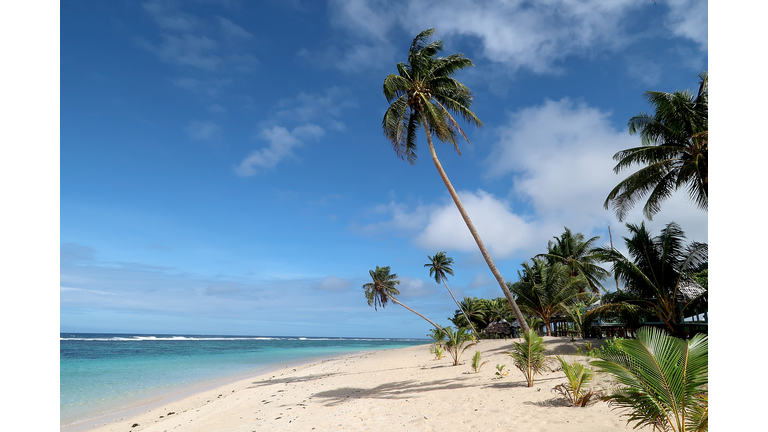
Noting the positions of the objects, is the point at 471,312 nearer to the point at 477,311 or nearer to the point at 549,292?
the point at 477,311

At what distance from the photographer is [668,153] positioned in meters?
14.3

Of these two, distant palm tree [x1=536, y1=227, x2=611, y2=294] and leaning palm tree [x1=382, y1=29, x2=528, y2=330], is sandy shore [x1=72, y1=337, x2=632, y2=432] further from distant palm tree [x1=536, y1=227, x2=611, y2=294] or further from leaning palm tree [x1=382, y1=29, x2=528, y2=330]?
distant palm tree [x1=536, y1=227, x2=611, y2=294]

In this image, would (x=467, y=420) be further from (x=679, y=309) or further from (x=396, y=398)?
(x=679, y=309)

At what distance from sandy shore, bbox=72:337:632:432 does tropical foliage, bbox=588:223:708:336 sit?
3453 millimetres

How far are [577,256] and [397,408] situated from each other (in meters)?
29.3

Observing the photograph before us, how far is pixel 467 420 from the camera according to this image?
22.7 feet

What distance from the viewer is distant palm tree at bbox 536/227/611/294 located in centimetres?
3122

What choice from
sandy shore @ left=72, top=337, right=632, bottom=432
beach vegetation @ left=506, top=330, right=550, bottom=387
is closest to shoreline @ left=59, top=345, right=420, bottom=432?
sandy shore @ left=72, top=337, right=632, bottom=432

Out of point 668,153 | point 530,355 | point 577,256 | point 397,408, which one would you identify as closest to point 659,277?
point 668,153

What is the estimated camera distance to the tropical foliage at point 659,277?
14328 mm
